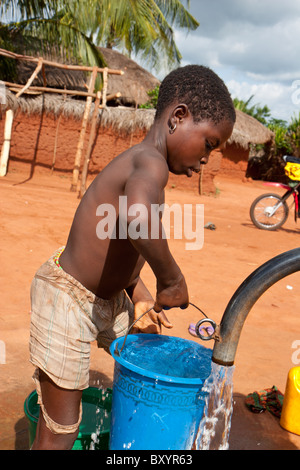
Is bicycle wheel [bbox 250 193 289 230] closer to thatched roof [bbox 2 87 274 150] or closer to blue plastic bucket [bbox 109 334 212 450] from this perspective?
thatched roof [bbox 2 87 274 150]

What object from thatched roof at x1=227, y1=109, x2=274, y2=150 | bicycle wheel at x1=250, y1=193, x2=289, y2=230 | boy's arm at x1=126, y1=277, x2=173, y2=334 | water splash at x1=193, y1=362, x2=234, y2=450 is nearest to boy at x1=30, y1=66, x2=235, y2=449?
boy's arm at x1=126, y1=277, x2=173, y2=334

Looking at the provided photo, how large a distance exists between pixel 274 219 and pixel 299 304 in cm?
471

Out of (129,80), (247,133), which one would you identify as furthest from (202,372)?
(247,133)

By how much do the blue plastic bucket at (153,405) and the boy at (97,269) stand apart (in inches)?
6.4

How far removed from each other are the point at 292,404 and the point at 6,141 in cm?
973

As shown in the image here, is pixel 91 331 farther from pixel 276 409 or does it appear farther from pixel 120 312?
pixel 276 409

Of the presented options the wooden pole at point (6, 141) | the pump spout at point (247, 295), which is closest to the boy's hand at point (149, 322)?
the pump spout at point (247, 295)

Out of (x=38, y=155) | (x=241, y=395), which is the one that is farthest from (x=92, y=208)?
(x=38, y=155)

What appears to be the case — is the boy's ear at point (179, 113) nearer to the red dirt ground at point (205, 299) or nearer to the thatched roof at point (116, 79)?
the red dirt ground at point (205, 299)

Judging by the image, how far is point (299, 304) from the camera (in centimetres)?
456

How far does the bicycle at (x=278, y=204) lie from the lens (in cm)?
778

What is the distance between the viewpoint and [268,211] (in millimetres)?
8250

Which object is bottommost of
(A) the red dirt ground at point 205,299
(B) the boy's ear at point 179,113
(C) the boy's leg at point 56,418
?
(A) the red dirt ground at point 205,299
